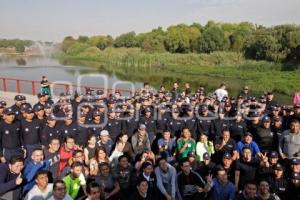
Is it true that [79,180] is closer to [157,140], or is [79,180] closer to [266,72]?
[157,140]

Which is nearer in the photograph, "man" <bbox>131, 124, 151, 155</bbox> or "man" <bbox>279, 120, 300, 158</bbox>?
"man" <bbox>279, 120, 300, 158</bbox>

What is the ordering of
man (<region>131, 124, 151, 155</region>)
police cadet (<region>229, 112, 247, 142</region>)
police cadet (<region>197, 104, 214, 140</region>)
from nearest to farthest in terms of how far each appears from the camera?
man (<region>131, 124, 151, 155</region>) → police cadet (<region>229, 112, 247, 142</region>) → police cadet (<region>197, 104, 214, 140</region>)

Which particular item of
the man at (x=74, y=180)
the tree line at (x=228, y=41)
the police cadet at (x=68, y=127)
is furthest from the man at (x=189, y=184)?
the tree line at (x=228, y=41)

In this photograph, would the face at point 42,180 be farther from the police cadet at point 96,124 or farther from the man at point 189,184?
the police cadet at point 96,124

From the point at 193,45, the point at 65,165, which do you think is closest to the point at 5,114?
the point at 65,165

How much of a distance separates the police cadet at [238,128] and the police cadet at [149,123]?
1872mm

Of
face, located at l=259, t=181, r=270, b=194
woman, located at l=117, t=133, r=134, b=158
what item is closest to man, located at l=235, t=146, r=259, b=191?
face, located at l=259, t=181, r=270, b=194

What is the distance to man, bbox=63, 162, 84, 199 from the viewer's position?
5284mm

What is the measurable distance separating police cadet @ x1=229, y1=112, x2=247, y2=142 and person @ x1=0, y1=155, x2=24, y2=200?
484 centimetres

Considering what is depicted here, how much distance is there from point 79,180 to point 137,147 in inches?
83.0

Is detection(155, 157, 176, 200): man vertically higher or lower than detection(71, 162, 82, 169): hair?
lower

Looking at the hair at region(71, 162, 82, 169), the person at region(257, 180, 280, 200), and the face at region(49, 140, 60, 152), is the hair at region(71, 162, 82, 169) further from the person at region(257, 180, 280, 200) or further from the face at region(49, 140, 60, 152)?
the person at region(257, 180, 280, 200)

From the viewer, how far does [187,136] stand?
23.9 ft

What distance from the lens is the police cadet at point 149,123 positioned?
814cm
